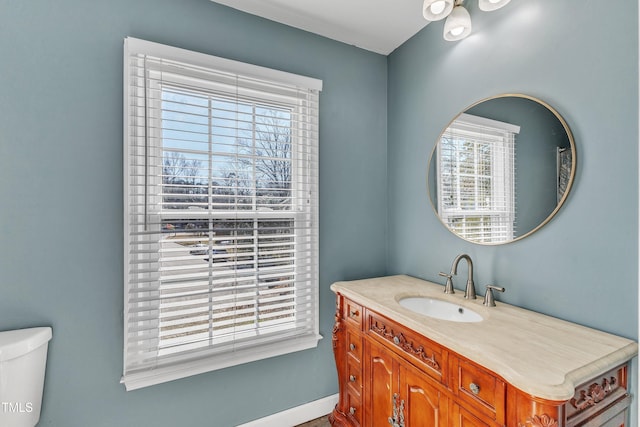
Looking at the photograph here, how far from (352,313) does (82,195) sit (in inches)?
58.0

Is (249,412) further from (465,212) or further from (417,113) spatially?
(417,113)

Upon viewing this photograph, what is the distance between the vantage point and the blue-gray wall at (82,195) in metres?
1.29

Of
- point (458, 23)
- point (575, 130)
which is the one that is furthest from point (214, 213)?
point (575, 130)

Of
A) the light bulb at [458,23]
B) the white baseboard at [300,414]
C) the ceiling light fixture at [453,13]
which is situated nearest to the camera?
the ceiling light fixture at [453,13]

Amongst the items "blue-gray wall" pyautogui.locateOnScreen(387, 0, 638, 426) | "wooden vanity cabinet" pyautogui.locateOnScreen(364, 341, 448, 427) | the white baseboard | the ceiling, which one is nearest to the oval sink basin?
"blue-gray wall" pyautogui.locateOnScreen(387, 0, 638, 426)

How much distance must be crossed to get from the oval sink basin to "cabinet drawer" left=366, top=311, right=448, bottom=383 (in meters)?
0.21

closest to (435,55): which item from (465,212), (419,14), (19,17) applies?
(419,14)

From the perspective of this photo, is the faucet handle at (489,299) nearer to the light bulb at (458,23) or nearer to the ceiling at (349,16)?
the light bulb at (458,23)

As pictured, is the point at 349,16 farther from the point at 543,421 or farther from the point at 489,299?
the point at 543,421

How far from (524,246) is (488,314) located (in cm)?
35

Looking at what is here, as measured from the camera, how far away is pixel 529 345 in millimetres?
947

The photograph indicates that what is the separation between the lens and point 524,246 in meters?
1.32

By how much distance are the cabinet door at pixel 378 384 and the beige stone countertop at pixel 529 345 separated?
22 centimetres

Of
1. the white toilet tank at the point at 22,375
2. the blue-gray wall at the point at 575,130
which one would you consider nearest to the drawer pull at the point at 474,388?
the blue-gray wall at the point at 575,130
